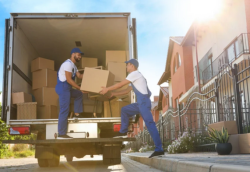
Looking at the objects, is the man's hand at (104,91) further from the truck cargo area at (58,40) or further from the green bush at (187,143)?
the green bush at (187,143)

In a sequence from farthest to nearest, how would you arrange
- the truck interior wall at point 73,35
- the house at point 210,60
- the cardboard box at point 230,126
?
the house at point 210,60, the truck interior wall at point 73,35, the cardboard box at point 230,126

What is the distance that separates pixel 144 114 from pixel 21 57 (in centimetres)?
345

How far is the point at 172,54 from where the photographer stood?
27.5 m

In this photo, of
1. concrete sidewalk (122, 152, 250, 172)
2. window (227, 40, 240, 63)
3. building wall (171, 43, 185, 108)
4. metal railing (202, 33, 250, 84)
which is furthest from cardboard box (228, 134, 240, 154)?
building wall (171, 43, 185, 108)

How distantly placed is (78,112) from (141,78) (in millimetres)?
1597

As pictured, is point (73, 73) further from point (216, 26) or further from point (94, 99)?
point (216, 26)

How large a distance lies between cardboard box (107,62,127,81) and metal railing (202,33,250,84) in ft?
15.1

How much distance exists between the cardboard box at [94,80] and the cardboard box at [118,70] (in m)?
1.17

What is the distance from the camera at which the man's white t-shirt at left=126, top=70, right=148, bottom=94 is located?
261 inches

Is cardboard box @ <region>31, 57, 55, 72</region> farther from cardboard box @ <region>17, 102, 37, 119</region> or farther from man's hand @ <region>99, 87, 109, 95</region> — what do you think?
man's hand @ <region>99, 87, 109, 95</region>

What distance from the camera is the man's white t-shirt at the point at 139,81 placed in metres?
6.63

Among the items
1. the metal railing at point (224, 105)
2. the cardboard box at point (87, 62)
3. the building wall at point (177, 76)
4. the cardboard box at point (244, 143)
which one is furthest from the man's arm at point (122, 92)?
the building wall at point (177, 76)

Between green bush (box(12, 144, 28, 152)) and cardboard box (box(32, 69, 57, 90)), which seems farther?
green bush (box(12, 144, 28, 152))

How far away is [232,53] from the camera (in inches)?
618
